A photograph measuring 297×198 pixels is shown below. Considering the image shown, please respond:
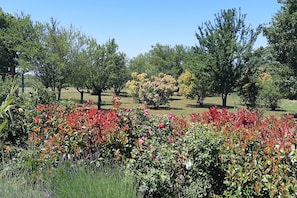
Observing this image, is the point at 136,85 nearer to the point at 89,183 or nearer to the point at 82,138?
the point at 82,138

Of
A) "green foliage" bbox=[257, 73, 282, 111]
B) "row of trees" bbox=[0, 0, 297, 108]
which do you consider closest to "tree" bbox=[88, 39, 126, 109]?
"row of trees" bbox=[0, 0, 297, 108]

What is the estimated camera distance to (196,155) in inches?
129

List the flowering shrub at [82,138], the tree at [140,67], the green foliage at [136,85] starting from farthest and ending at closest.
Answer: the tree at [140,67], the green foliage at [136,85], the flowering shrub at [82,138]

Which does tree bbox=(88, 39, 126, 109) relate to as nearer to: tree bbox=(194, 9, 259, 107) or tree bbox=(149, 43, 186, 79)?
tree bbox=(194, 9, 259, 107)

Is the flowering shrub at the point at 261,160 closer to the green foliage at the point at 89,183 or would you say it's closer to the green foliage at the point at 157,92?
the green foliage at the point at 89,183

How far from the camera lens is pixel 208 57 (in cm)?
2566

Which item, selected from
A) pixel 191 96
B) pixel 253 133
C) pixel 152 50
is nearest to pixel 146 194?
pixel 253 133

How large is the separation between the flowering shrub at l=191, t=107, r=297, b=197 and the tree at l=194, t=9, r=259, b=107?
22.6 metres

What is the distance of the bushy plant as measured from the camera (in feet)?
10.5

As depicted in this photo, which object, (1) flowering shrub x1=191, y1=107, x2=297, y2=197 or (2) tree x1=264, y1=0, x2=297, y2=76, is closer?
(1) flowering shrub x1=191, y1=107, x2=297, y2=197

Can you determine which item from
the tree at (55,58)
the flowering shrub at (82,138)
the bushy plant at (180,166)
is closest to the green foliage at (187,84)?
the tree at (55,58)

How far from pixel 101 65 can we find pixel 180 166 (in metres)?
A: 22.9

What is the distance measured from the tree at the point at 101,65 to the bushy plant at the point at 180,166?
21960mm

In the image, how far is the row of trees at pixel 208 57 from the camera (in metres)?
20.3
